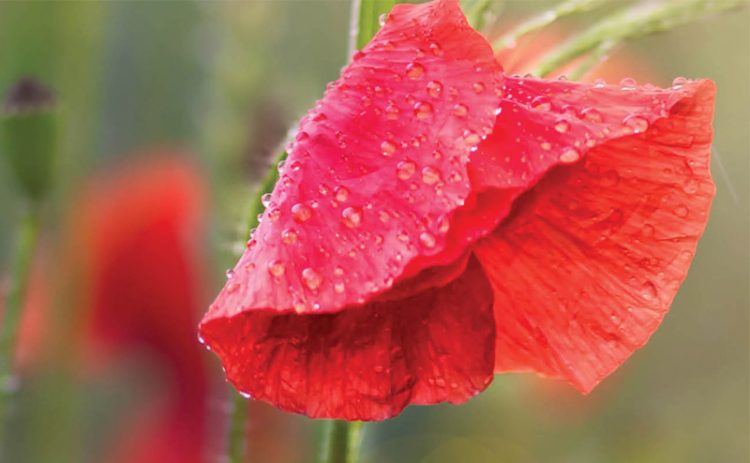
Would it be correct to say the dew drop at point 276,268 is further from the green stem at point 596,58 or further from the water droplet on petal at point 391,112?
the green stem at point 596,58

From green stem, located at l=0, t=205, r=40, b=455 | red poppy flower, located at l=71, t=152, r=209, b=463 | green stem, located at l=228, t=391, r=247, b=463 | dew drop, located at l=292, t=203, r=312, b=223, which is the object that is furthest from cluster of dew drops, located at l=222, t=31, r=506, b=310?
red poppy flower, located at l=71, t=152, r=209, b=463

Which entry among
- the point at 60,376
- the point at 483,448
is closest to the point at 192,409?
the point at 60,376

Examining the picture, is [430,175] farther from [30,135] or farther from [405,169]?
[30,135]

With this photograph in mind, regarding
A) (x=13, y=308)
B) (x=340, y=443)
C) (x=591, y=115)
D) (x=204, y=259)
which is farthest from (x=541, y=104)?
(x=204, y=259)

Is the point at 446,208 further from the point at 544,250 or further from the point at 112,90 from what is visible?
the point at 112,90

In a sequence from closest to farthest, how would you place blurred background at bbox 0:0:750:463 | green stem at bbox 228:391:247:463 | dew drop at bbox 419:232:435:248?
1. dew drop at bbox 419:232:435:248
2. green stem at bbox 228:391:247:463
3. blurred background at bbox 0:0:750:463

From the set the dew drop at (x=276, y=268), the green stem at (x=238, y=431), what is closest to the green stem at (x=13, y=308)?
the green stem at (x=238, y=431)

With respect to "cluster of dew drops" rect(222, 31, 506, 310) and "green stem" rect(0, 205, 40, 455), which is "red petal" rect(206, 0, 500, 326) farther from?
"green stem" rect(0, 205, 40, 455)
